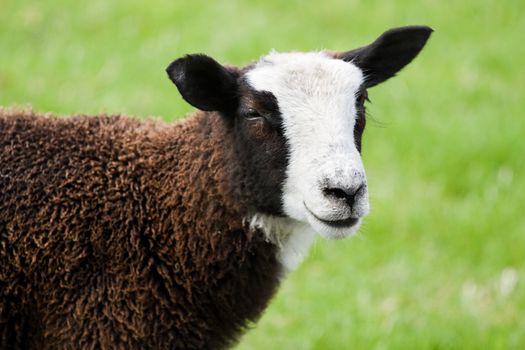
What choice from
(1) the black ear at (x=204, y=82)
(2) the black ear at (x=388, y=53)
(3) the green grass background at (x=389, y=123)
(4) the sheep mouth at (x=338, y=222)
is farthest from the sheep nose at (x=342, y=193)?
(3) the green grass background at (x=389, y=123)

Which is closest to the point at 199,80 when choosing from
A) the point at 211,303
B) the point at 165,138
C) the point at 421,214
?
the point at 165,138

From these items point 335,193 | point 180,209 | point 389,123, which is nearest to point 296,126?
point 335,193

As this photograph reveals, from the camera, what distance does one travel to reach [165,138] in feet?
14.6

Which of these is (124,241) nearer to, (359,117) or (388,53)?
(359,117)

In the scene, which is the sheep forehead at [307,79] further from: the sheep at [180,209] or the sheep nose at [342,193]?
the sheep nose at [342,193]

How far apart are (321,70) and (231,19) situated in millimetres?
5480

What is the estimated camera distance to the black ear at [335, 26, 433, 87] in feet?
14.7

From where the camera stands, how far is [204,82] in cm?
409

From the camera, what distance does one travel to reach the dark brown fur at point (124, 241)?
4.08 meters

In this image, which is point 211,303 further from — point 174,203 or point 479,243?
point 479,243

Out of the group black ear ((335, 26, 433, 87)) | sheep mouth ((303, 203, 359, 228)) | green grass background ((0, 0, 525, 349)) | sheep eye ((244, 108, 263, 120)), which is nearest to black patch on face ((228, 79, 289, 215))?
sheep eye ((244, 108, 263, 120))

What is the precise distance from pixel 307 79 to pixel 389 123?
2.84 metres

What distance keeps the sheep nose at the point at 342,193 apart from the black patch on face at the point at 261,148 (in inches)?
10.6

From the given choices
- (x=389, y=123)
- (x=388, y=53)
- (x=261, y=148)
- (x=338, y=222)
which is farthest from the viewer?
(x=389, y=123)
